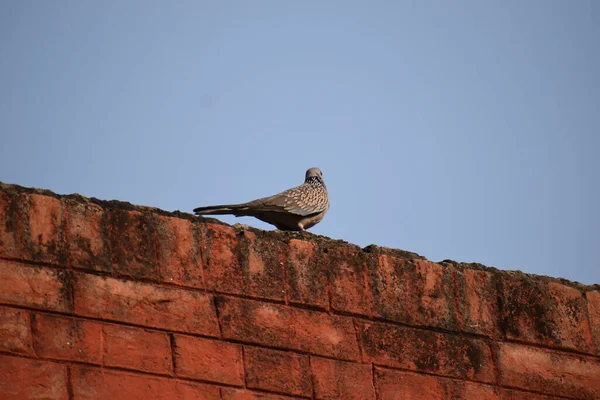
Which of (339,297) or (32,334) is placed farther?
(339,297)

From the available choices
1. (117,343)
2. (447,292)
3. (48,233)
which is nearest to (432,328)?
(447,292)

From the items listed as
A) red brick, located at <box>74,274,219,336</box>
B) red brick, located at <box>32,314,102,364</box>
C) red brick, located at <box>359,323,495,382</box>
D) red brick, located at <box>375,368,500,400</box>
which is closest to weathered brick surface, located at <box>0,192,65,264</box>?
red brick, located at <box>74,274,219,336</box>

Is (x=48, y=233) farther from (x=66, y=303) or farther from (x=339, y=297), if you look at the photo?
(x=339, y=297)

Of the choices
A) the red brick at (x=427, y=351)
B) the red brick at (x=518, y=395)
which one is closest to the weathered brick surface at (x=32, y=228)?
the red brick at (x=427, y=351)

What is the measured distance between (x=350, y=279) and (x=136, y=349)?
125 cm

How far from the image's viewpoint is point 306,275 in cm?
528

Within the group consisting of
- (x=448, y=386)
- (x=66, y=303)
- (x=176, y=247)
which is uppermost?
(x=176, y=247)

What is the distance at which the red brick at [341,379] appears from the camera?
5059 mm

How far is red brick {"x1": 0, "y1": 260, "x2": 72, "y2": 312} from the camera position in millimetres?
4629

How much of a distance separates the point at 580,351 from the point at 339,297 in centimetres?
152

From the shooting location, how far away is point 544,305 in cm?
580

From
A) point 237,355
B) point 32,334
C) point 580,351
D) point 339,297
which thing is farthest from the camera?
point 580,351

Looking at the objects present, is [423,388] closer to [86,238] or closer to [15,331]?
[86,238]

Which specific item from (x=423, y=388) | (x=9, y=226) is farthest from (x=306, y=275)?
(x=9, y=226)
